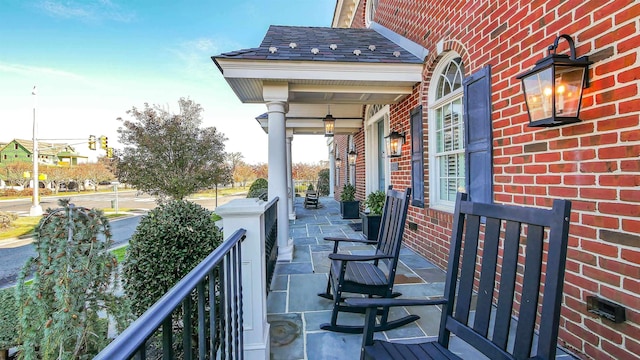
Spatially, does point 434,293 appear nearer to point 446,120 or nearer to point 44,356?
point 446,120

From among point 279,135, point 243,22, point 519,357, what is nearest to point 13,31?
point 243,22

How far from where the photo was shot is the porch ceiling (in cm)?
367

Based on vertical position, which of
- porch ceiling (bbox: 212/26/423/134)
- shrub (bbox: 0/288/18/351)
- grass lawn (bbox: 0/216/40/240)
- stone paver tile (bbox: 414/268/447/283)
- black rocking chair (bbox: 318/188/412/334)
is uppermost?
porch ceiling (bbox: 212/26/423/134)

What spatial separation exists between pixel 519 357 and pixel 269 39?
473 centimetres

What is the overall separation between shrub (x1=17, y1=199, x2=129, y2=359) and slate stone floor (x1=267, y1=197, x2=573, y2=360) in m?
1.13

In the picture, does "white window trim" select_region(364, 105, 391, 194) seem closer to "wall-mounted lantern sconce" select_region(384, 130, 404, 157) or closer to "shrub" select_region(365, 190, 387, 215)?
"shrub" select_region(365, 190, 387, 215)

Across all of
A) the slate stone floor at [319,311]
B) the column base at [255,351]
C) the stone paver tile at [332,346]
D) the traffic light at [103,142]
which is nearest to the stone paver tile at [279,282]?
the slate stone floor at [319,311]

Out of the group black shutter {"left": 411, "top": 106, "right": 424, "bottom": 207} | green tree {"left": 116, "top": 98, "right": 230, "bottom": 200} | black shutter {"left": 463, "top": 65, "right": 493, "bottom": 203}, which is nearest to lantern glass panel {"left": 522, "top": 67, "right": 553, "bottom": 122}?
black shutter {"left": 463, "top": 65, "right": 493, "bottom": 203}

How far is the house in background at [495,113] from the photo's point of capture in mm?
1547

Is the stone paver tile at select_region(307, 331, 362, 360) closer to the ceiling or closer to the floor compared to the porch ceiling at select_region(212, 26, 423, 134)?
closer to the floor

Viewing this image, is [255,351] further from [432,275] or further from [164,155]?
[164,155]

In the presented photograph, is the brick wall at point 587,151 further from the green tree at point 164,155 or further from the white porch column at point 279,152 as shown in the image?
the green tree at point 164,155

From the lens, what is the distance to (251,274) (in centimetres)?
181

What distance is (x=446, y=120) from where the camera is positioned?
12.0 ft
